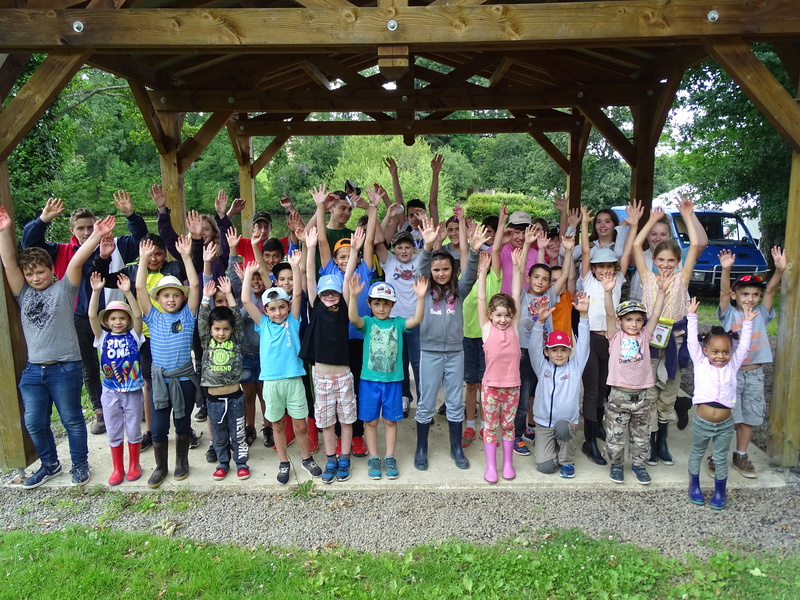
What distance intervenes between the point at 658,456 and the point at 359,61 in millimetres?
7640

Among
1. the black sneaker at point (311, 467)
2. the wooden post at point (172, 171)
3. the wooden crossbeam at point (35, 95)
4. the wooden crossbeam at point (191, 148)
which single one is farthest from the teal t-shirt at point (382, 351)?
the wooden crossbeam at point (191, 148)

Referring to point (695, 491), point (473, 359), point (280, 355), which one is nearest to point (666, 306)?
point (695, 491)

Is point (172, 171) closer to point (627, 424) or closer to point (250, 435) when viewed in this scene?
point (250, 435)

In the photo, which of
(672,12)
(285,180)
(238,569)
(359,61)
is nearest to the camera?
(238,569)

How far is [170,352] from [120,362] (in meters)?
0.35

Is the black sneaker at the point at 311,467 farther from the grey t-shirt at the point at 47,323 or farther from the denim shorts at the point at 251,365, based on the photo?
the grey t-shirt at the point at 47,323

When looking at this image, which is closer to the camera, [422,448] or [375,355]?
[375,355]

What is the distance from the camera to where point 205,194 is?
27.1 meters

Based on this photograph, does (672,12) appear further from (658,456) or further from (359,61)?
(359,61)

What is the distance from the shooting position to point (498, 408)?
3.94 meters

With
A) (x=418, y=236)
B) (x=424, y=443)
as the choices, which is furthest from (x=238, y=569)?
(x=418, y=236)

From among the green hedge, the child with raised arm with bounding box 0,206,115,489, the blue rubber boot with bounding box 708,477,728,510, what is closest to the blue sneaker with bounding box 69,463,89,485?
the child with raised arm with bounding box 0,206,115,489

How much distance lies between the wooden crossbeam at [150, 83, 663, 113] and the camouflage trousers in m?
4.34

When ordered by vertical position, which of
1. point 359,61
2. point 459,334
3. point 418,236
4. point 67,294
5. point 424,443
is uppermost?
point 359,61
